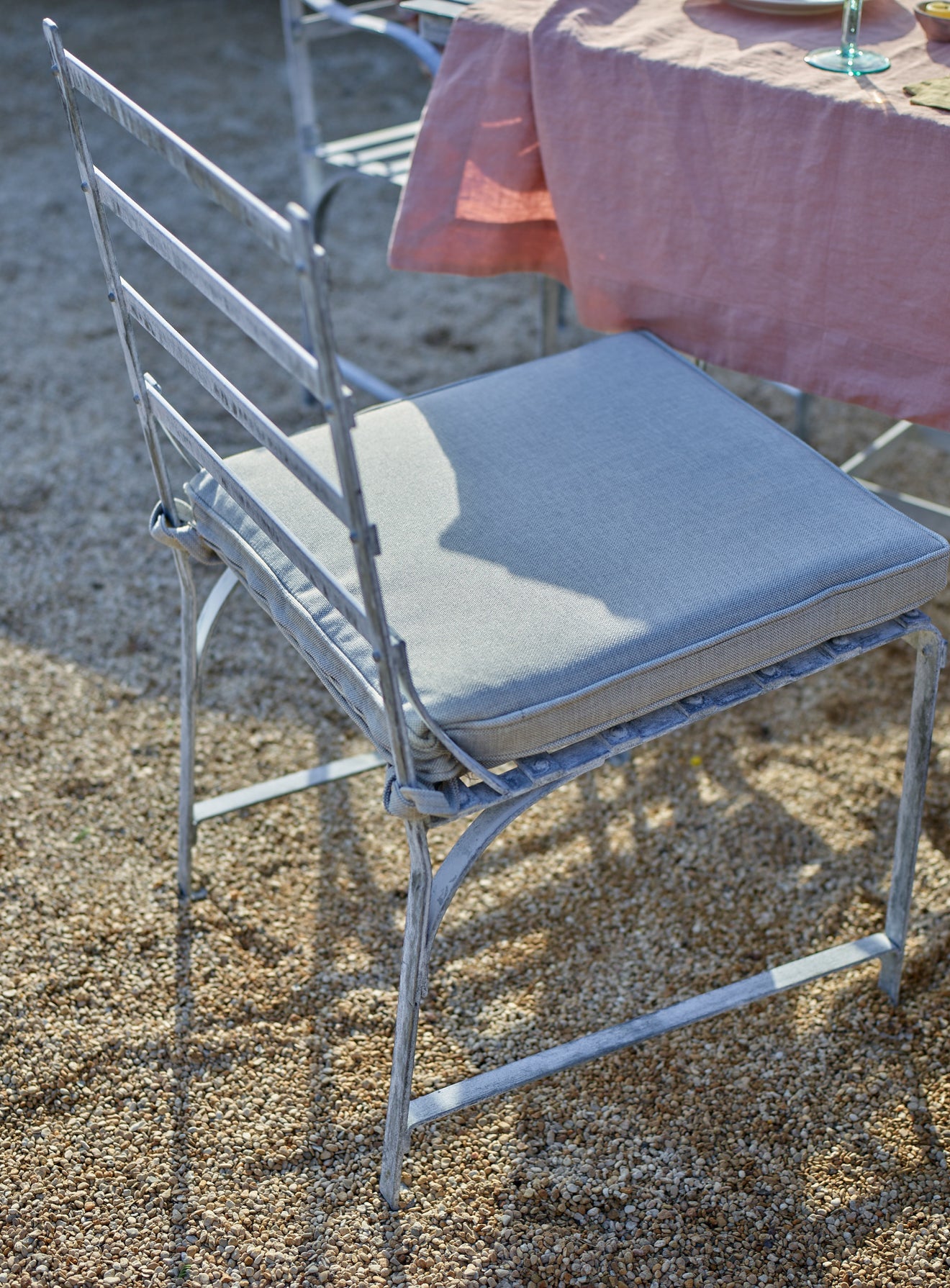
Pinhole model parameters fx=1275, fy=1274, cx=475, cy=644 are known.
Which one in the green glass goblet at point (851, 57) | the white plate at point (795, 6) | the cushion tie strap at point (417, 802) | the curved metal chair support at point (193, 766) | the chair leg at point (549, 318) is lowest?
the curved metal chair support at point (193, 766)

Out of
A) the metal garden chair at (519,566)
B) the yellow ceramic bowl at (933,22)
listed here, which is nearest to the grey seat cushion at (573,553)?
the metal garden chair at (519,566)

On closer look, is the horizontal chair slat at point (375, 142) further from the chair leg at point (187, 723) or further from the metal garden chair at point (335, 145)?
the chair leg at point (187, 723)

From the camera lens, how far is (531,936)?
5.08ft

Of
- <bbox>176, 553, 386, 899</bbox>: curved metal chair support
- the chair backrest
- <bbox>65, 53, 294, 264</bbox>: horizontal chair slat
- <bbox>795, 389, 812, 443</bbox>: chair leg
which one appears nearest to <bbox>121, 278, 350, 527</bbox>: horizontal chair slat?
the chair backrest

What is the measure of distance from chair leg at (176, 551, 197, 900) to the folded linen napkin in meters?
0.88

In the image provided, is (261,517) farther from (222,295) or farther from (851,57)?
(851,57)

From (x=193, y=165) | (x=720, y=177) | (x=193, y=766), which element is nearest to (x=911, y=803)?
(x=720, y=177)

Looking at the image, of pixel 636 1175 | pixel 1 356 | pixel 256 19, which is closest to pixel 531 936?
pixel 636 1175

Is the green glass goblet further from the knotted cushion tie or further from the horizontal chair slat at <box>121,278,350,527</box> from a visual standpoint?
the knotted cushion tie

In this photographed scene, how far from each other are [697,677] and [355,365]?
1.75m

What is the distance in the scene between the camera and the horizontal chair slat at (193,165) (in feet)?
2.58

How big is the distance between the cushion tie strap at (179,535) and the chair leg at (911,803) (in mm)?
717

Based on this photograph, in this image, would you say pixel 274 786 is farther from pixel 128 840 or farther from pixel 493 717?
pixel 493 717

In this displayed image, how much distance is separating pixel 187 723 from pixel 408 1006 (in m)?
0.50
